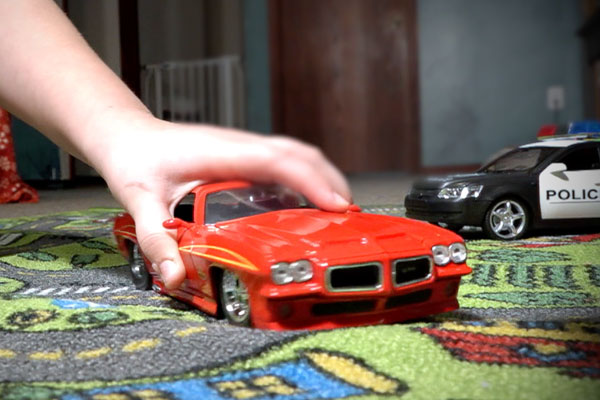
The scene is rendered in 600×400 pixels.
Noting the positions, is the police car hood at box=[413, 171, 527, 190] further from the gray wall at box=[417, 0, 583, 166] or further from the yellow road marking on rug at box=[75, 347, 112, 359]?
the gray wall at box=[417, 0, 583, 166]

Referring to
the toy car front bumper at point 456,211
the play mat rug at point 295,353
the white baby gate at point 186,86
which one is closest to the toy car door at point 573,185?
the toy car front bumper at point 456,211

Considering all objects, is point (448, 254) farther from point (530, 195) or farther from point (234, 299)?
point (530, 195)

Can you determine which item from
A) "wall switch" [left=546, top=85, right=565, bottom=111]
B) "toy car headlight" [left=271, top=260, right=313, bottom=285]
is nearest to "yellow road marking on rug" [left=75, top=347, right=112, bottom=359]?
"toy car headlight" [left=271, top=260, right=313, bottom=285]

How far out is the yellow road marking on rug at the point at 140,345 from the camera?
3.65 ft

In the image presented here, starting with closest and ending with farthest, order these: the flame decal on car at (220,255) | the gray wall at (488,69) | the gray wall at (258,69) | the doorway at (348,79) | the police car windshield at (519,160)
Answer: the flame decal on car at (220,255) → the police car windshield at (519,160) → the gray wall at (258,69) → the doorway at (348,79) → the gray wall at (488,69)

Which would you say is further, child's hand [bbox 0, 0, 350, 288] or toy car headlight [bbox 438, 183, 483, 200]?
toy car headlight [bbox 438, 183, 483, 200]

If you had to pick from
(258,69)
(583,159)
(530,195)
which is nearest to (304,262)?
(530,195)

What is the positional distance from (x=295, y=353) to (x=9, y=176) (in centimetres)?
355

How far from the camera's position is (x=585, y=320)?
4.11ft

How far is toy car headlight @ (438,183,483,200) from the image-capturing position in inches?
99.4

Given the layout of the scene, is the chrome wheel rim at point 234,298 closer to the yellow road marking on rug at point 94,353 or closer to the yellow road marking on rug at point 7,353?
the yellow road marking on rug at point 94,353

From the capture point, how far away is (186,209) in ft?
4.38

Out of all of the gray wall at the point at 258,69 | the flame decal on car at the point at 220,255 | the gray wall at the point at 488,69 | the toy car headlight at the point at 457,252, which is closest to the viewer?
the flame decal on car at the point at 220,255

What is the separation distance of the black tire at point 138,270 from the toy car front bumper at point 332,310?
512 mm
